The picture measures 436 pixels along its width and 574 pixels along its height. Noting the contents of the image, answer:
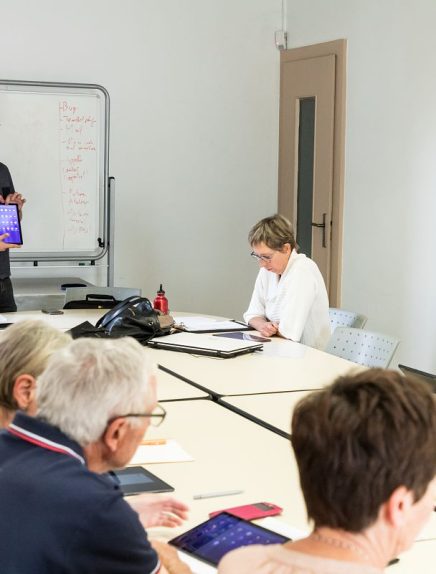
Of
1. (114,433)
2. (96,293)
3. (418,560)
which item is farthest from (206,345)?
(114,433)

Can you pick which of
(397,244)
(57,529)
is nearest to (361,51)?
(397,244)

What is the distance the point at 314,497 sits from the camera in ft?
4.01

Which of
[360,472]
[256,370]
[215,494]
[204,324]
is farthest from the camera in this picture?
[204,324]

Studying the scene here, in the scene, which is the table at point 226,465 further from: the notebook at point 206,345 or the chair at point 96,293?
the chair at point 96,293

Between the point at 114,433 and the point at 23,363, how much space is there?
1.52 ft

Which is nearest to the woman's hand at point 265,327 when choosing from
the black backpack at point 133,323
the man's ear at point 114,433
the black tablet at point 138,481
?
the black backpack at point 133,323

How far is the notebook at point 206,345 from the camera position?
3.83 m

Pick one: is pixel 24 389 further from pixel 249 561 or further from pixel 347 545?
pixel 347 545

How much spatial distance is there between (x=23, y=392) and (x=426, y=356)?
13.3ft

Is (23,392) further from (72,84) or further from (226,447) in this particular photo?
(72,84)

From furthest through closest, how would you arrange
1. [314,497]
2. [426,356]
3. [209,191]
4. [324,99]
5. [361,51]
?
[209,191], [324,99], [361,51], [426,356], [314,497]

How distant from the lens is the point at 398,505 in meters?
1.19

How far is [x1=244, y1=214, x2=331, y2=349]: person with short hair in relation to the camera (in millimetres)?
4328

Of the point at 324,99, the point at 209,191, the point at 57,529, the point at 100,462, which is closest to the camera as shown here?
the point at 57,529
